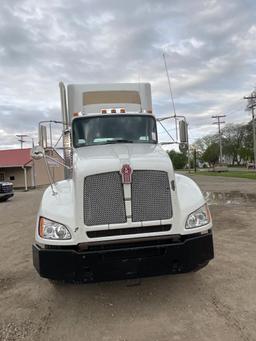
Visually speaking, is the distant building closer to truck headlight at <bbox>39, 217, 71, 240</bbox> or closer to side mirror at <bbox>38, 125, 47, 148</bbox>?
side mirror at <bbox>38, 125, 47, 148</bbox>

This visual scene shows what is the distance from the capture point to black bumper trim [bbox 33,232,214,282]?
3904mm

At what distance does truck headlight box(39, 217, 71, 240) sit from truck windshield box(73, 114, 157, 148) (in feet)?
6.41

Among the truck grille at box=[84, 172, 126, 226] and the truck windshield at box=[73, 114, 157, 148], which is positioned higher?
the truck windshield at box=[73, 114, 157, 148]

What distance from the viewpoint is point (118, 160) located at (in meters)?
4.24

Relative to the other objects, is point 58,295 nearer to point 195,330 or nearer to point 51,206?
point 51,206

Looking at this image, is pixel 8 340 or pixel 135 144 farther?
pixel 135 144

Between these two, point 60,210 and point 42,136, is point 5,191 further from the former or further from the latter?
point 60,210

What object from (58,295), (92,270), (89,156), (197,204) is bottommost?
(58,295)

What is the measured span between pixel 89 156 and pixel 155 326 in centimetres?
231

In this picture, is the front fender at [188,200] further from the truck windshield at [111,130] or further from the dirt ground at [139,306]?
the truck windshield at [111,130]

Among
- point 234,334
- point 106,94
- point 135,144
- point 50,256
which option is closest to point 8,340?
point 50,256

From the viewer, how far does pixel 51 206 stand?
442 cm

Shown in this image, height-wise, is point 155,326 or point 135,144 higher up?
point 135,144

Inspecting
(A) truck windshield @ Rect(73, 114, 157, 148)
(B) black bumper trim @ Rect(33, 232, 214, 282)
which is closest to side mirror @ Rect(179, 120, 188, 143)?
(A) truck windshield @ Rect(73, 114, 157, 148)
